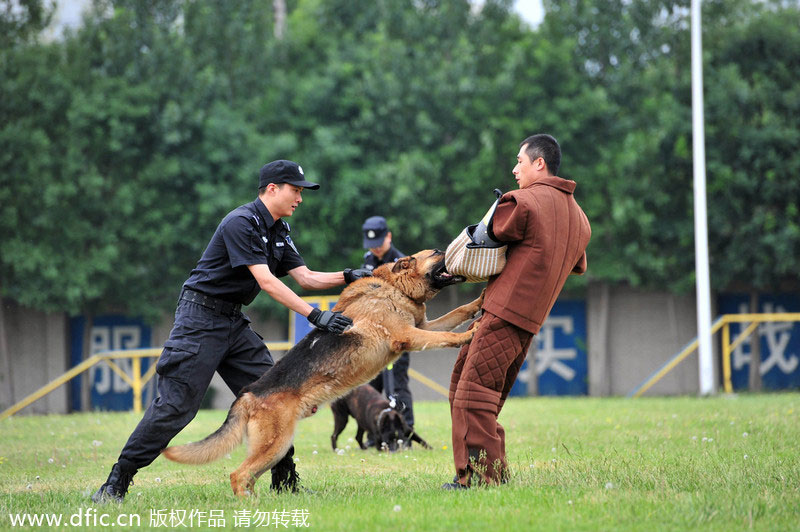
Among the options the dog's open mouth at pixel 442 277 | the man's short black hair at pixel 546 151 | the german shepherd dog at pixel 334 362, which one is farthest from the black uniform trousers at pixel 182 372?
the man's short black hair at pixel 546 151

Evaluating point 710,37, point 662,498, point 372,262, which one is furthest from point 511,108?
point 662,498

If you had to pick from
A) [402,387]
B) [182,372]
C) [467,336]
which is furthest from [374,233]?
[182,372]

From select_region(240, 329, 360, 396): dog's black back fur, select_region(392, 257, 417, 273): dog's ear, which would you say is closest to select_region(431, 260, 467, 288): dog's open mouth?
select_region(392, 257, 417, 273): dog's ear

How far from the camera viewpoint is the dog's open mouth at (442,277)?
5836mm

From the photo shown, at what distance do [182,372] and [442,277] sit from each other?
1.90 meters

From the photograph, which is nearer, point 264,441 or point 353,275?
point 264,441

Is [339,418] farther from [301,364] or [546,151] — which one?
[546,151]

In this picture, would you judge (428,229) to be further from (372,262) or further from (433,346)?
(433,346)

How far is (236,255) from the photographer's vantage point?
5605mm

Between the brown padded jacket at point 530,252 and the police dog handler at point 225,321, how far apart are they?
3.62ft

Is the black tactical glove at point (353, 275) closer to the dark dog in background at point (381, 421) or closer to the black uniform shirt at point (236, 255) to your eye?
the black uniform shirt at point (236, 255)

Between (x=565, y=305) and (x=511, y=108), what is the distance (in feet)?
18.2

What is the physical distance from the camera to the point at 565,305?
22.4m

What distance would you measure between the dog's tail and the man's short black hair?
252 cm
